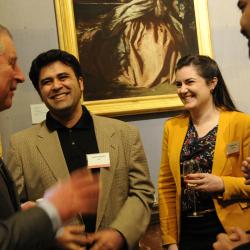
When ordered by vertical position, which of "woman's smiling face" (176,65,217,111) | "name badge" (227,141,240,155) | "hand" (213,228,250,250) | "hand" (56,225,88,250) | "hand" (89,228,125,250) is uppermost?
"woman's smiling face" (176,65,217,111)

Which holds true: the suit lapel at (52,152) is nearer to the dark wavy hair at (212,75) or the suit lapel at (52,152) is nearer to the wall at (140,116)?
the wall at (140,116)

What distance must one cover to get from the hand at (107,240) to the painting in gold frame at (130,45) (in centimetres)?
145

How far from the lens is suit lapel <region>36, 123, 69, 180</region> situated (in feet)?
7.82

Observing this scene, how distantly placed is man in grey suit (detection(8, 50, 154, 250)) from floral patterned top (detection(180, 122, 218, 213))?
0.24 meters

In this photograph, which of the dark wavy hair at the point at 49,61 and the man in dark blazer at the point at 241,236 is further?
the dark wavy hair at the point at 49,61

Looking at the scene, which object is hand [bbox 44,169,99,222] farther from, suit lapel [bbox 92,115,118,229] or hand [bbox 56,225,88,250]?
suit lapel [bbox 92,115,118,229]

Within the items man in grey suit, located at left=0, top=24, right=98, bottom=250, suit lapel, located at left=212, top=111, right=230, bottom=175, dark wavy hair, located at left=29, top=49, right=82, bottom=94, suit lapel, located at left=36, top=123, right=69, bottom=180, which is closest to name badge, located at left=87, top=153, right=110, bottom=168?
suit lapel, located at left=36, top=123, right=69, bottom=180

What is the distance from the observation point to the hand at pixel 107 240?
2.09 meters

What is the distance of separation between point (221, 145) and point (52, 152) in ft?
3.50

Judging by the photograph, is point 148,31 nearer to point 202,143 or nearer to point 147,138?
point 147,138

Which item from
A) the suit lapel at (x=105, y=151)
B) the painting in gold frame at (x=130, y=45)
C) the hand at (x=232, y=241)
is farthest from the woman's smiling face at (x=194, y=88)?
the hand at (x=232, y=241)

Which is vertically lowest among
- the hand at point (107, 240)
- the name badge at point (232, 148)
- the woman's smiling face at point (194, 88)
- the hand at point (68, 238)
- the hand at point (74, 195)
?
the hand at point (107, 240)

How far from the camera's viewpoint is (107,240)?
83.2 inches

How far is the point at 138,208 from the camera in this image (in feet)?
7.80
